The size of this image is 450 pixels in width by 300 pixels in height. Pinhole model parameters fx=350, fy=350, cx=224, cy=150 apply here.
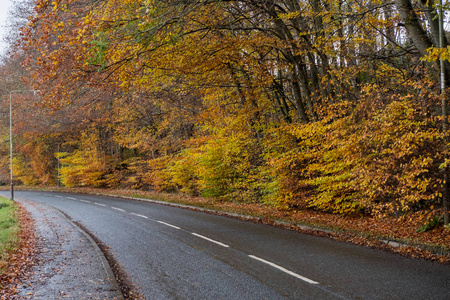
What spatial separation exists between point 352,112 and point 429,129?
91.9 inches

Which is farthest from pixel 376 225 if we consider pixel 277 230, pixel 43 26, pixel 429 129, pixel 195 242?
pixel 43 26

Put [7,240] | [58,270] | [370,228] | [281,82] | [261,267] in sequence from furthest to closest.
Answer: [281,82]
[370,228]
[7,240]
[58,270]
[261,267]

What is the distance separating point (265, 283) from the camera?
19.6 ft

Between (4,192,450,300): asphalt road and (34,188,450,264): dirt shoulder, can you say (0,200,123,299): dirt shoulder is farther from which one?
(34,188,450,264): dirt shoulder

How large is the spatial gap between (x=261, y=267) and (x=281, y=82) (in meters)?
11.4

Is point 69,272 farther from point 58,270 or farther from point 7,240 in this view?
point 7,240

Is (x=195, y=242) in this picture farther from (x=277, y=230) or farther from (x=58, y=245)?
(x=58, y=245)

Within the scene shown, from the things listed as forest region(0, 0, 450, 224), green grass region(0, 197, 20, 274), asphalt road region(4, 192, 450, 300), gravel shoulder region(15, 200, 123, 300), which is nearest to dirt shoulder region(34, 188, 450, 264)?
forest region(0, 0, 450, 224)

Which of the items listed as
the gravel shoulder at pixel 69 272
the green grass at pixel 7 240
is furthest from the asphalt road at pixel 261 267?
the green grass at pixel 7 240

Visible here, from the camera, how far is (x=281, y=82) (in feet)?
54.7

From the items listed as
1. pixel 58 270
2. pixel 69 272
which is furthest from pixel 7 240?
pixel 69 272

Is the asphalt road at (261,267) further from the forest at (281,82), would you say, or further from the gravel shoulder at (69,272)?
the forest at (281,82)

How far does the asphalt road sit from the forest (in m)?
2.33

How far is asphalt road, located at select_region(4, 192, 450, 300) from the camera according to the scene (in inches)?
218
